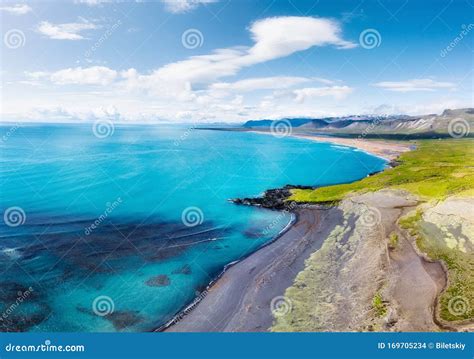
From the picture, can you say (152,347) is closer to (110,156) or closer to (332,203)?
(332,203)

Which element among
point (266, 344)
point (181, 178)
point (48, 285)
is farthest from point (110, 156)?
point (266, 344)

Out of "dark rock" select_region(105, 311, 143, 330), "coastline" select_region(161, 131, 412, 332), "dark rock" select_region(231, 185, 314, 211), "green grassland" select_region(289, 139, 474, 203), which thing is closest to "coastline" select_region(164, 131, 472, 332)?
"coastline" select_region(161, 131, 412, 332)

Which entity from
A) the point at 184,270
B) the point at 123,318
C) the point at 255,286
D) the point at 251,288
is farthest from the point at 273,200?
A: the point at 123,318

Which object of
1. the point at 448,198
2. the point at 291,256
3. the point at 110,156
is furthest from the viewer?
the point at 110,156

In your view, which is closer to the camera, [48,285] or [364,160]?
[48,285]

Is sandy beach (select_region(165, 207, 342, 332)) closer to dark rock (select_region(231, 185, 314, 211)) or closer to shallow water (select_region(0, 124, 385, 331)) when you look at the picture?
shallow water (select_region(0, 124, 385, 331))

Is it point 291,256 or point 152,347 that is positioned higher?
point 291,256

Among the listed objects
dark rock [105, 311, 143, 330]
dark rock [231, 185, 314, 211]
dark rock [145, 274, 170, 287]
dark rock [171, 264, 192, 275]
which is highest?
dark rock [231, 185, 314, 211]

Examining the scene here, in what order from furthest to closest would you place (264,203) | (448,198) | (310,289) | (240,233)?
(264,203) → (240,233) → (448,198) → (310,289)
